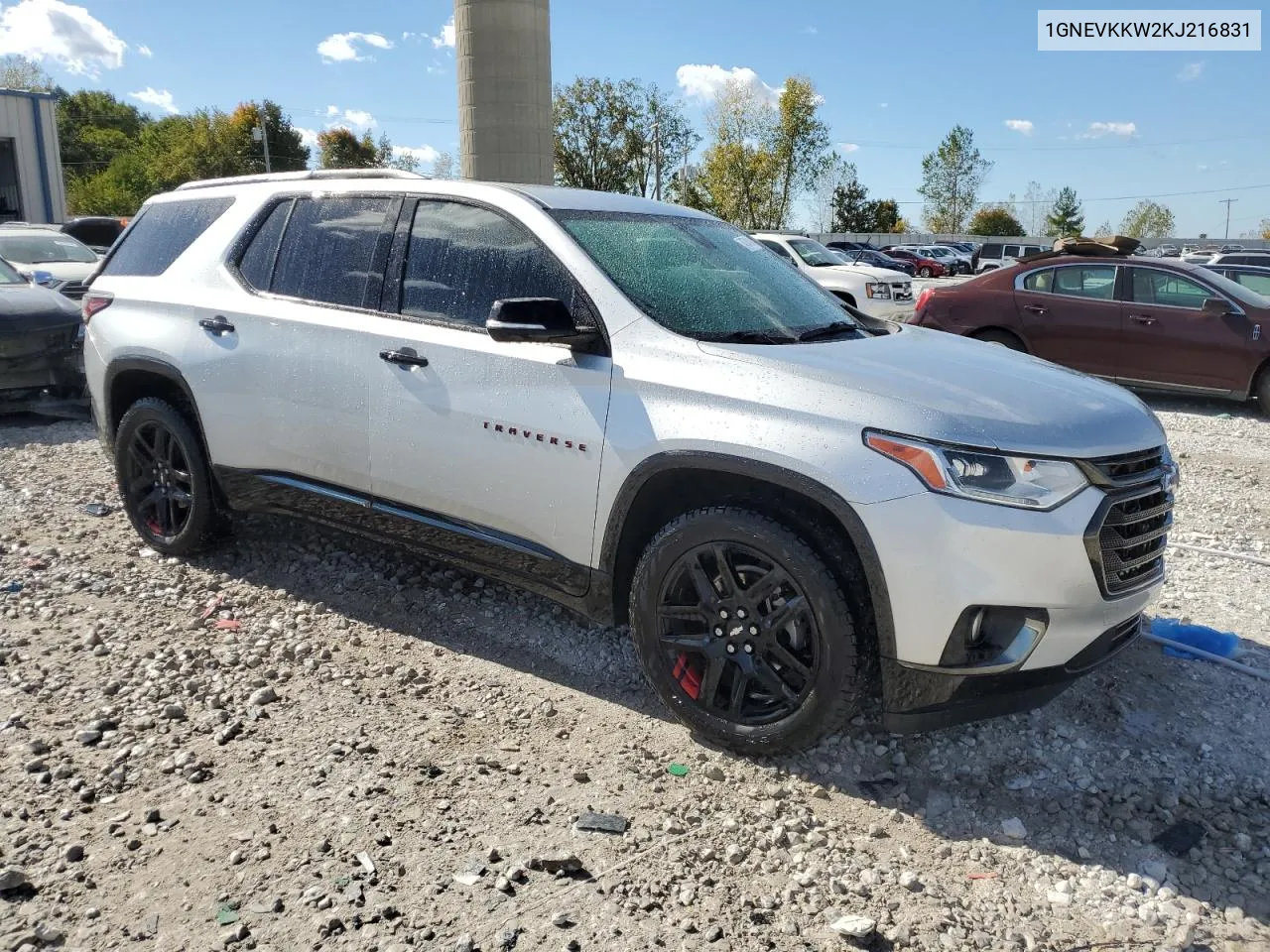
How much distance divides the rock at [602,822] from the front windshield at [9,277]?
354 inches

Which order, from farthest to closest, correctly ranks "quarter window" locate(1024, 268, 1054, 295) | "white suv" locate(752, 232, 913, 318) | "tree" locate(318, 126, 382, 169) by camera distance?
"tree" locate(318, 126, 382, 169) < "white suv" locate(752, 232, 913, 318) < "quarter window" locate(1024, 268, 1054, 295)

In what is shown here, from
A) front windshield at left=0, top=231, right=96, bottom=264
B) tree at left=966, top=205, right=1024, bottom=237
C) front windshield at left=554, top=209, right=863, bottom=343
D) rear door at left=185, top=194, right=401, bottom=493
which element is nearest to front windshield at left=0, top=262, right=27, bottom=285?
front windshield at left=0, top=231, right=96, bottom=264

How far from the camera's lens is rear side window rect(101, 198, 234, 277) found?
491 centimetres

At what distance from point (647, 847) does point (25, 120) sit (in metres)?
41.8

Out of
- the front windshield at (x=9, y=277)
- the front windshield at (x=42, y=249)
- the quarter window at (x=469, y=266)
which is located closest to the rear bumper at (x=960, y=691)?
the quarter window at (x=469, y=266)

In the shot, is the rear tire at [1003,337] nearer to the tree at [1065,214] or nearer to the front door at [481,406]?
the front door at [481,406]

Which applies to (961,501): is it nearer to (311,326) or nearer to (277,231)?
(311,326)

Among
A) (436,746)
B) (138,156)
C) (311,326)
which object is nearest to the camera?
(436,746)

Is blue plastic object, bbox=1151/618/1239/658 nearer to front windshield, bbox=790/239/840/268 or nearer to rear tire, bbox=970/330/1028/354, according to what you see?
rear tire, bbox=970/330/1028/354

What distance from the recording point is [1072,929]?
2588 mm

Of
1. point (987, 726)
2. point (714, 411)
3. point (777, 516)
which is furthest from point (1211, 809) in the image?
point (714, 411)

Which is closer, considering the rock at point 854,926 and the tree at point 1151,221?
the rock at point 854,926

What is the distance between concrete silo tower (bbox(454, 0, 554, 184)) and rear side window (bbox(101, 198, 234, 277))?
13.9 meters

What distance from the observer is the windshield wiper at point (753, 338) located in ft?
11.3
